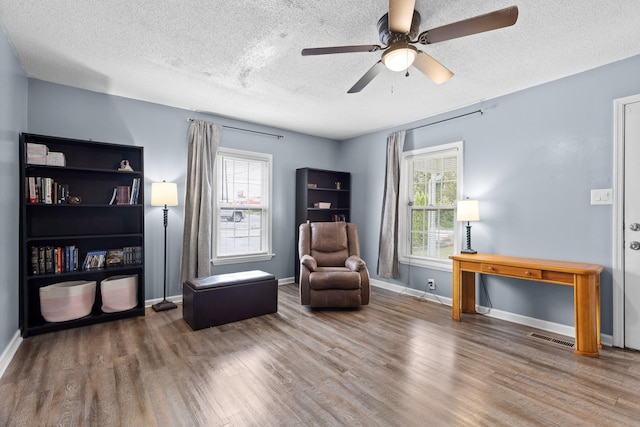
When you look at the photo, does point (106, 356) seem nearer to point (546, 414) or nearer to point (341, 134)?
point (546, 414)

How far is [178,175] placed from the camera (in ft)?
13.2

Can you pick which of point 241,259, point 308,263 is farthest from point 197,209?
point 308,263

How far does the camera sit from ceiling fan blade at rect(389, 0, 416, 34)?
165 centimetres

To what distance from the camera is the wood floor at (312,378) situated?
1.80 metres

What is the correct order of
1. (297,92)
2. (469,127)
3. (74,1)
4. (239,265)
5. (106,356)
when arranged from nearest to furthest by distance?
(74,1)
(106,356)
(297,92)
(469,127)
(239,265)

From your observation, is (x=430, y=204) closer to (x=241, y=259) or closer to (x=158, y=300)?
(x=241, y=259)

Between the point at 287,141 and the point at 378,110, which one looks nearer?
the point at 378,110

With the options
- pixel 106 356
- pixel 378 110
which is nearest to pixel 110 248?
pixel 106 356

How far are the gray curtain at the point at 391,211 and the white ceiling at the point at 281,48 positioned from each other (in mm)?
826

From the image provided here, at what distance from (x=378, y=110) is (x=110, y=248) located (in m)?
3.62

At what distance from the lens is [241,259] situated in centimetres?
456

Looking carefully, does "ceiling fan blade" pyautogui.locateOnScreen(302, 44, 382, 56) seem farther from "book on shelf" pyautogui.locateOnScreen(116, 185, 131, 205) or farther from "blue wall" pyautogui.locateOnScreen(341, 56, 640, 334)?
"book on shelf" pyautogui.locateOnScreen(116, 185, 131, 205)

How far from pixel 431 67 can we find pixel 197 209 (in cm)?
310

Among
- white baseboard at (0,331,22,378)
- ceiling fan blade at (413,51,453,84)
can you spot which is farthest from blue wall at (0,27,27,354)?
ceiling fan blade at (413,51,453,84)
